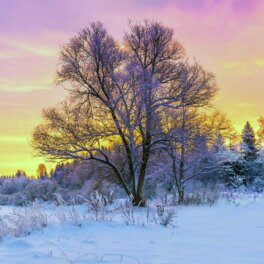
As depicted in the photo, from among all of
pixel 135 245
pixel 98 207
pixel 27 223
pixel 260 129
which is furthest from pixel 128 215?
pixel 260 129

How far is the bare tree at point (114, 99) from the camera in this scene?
60.8ft

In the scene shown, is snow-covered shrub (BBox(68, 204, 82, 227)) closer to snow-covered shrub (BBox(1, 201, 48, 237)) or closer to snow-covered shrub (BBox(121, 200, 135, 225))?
snow-covered shrub (BBox(1, 201, 48, 237))

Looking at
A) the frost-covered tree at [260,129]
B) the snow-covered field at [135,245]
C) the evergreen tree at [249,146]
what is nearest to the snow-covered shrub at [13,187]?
the evergreen tree at [249,146]

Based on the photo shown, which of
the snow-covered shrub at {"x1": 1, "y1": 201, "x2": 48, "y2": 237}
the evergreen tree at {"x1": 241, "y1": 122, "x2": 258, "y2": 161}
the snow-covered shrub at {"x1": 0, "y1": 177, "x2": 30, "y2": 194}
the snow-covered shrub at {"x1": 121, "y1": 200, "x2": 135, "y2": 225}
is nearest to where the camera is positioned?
the snow-covered shrub at {"x1": 1, "y1": 201, "x2": 48, "y2": 237}

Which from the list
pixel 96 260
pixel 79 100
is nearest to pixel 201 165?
pixel 79 100

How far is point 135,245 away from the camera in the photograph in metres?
5.98

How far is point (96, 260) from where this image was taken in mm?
4707

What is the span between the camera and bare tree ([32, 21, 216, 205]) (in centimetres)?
1853

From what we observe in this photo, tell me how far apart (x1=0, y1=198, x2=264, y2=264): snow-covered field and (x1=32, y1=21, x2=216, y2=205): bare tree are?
10.4 meters

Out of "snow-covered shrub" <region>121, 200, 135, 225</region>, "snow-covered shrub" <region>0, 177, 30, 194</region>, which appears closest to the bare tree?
"snow-covered shrub" <region>121, 200, 135, 225</region>

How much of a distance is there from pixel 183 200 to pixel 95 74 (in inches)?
287

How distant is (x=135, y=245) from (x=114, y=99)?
13.4m

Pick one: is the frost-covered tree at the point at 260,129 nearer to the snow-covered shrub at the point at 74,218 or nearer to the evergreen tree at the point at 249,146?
the evergreen tree at the point at 249,146

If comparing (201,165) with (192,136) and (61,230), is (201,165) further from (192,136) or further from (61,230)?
(61,230)
